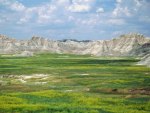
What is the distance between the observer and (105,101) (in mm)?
Result: 58688

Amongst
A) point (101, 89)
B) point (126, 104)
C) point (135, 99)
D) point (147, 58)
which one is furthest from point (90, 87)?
point (147, 58)

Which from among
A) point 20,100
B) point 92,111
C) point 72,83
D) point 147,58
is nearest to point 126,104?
point 92,111

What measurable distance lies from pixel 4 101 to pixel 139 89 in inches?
1048

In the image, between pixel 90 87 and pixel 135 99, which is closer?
pixel 135 99

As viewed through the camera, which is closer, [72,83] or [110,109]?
[110,109]

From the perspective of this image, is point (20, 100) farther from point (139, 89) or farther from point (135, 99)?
point (139, 89)

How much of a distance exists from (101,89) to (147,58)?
88633 mm

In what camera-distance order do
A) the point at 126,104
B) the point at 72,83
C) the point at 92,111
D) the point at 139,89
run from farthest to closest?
the point at 72,83
the point at 139,89
the point at 126,104
the point at 92,111

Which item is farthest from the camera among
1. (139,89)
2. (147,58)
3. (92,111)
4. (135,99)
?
(147,58)

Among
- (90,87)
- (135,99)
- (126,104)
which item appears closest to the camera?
(126,104)

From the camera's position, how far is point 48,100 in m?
59.9

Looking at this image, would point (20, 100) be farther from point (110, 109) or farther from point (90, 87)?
point (90, 87)

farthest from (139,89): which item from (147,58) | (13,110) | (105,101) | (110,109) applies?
(147,58)

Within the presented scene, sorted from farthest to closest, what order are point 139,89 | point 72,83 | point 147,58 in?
point 147,58 < point 72,83 < point 139,89
